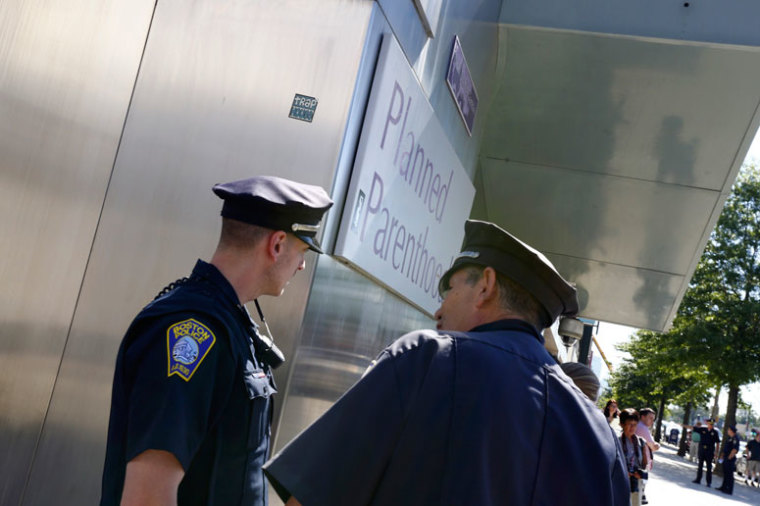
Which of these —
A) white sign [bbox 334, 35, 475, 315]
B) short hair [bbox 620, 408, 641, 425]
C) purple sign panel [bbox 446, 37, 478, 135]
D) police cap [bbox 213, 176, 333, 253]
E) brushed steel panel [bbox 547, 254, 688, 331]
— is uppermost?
purple sign panel [bbox 446, 37, 478, 135]

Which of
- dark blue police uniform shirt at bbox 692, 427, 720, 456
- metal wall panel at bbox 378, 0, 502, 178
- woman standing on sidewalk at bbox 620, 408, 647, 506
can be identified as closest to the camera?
metal wall panel at bbox 378, 0, 502, 178

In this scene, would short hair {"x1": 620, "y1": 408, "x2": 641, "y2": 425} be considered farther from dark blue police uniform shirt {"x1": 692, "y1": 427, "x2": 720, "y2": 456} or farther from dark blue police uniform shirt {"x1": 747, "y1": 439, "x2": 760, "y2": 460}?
dark blue police uniform shirt {"x1": 747, "y1": 439, "x2": 760, "y2": 460}

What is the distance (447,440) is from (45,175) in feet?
7.91

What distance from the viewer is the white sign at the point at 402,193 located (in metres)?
3.21

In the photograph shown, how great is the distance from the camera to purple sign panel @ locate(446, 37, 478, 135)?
4844mm

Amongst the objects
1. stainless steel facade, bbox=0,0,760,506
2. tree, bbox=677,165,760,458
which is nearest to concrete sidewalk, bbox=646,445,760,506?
tree, bbox=677,165,760,458

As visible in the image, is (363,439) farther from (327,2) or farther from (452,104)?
(452,104)

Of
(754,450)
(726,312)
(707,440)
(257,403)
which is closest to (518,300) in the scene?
(257,403)

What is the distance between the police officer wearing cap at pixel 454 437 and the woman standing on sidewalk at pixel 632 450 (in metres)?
8.04

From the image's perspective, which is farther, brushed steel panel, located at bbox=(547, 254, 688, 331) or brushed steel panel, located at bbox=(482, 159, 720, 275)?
brushed steel panel, located at bbox=(547, 254, 688, 331)

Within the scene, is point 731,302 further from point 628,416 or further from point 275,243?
point 275,243

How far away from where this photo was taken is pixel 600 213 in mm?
8578

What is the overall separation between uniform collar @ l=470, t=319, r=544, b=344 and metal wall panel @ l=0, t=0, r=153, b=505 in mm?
2107

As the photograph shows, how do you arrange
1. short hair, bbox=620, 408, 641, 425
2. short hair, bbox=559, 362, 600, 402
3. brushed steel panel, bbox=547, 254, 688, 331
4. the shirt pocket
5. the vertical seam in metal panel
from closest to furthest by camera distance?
1. the shirt pocket
2. the vertical seam in metal panel
3. short hair, bbox=559, 362, 600, 402
4. short hair, bbox=620, 408, 641, 425
5. brushed steel panel, bbox=547, 254, 688, 331
